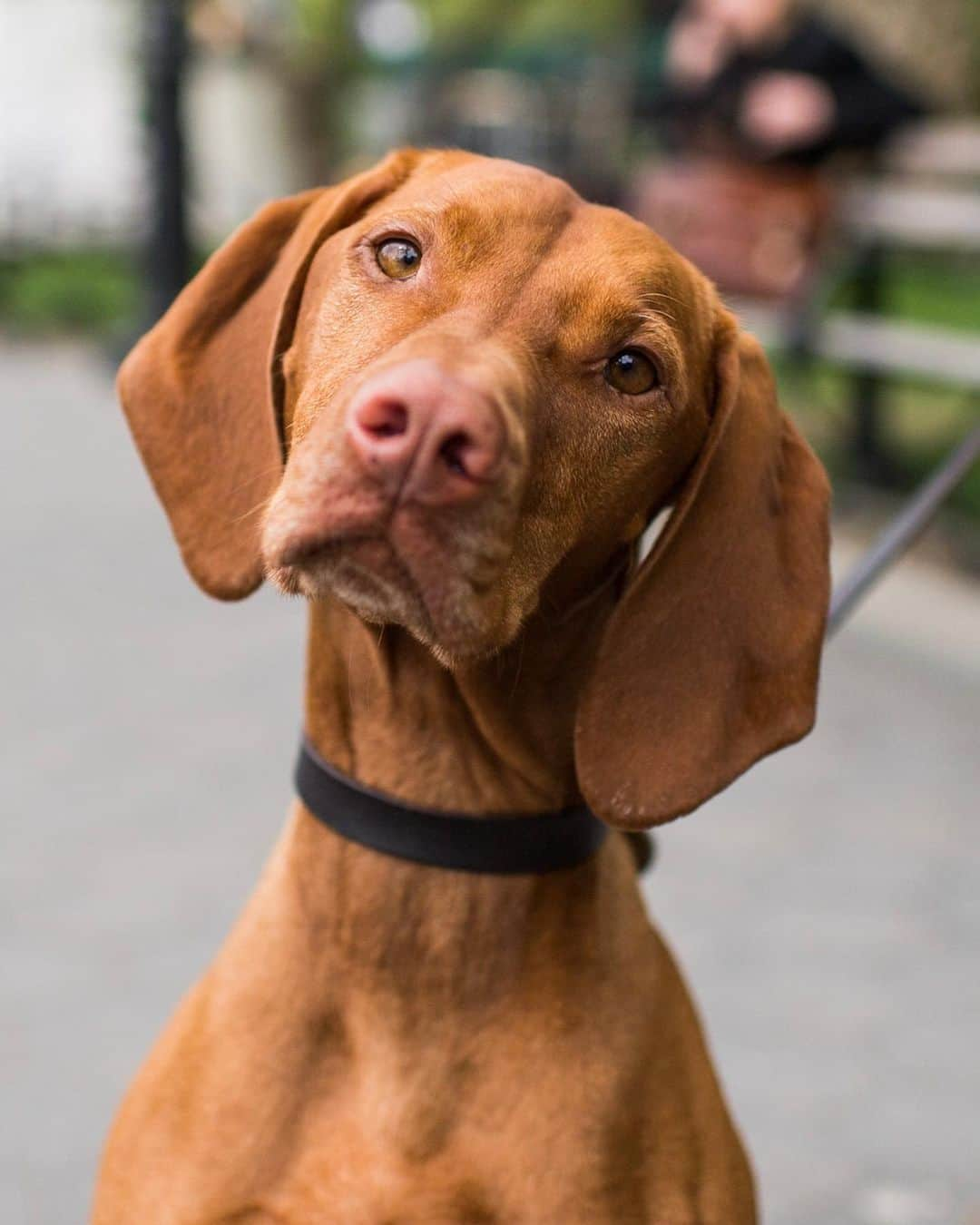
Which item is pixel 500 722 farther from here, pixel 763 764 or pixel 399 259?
pixel 763 764

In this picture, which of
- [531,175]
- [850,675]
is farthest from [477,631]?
[850,675]

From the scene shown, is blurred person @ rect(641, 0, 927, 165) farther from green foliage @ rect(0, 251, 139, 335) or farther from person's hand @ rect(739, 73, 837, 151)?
green foliage @ rect(0, 251, 139, 335)

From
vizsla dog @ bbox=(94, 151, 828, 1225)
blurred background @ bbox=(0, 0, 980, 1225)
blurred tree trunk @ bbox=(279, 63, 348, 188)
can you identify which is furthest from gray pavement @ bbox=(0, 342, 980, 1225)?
blurred tree trunk @ bbox=(279, 63, 348, 188)

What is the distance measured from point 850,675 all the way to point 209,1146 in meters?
4.03

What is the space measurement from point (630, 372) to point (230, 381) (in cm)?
51

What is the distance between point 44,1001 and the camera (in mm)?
3689

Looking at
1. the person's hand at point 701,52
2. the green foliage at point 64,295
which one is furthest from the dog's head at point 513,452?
the green foliage at point 64,295

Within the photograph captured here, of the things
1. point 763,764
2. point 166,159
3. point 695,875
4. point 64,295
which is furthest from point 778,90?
point 64,295

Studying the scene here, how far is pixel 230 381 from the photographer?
7.22 ft

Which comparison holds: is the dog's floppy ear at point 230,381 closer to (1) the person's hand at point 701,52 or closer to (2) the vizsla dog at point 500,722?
(2) the vizsla dog at point 500,722

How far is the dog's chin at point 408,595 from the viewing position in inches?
69.2

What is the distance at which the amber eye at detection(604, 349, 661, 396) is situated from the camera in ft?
6.51

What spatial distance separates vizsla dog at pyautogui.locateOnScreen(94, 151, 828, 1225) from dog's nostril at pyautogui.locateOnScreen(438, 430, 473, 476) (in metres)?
0.19

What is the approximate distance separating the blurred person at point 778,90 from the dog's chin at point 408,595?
18.2 ft
